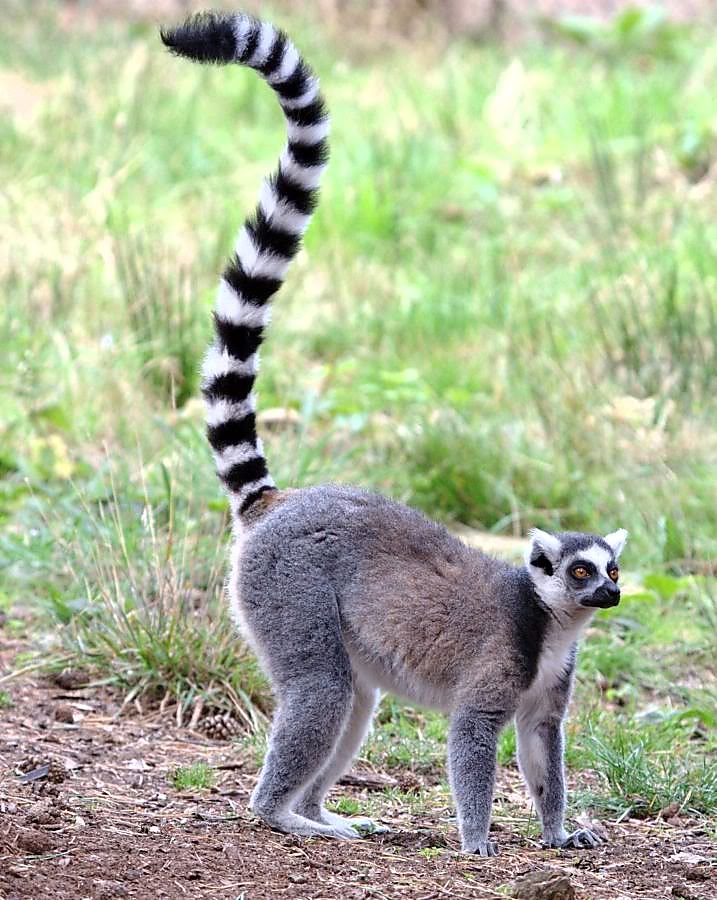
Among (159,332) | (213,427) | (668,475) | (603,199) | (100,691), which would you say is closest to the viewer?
(213,427)

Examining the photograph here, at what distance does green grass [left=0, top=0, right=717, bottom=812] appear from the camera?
17.0 ft

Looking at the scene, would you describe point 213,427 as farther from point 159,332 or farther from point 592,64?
point 592,64

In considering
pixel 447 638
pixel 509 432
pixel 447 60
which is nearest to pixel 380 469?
pixel 509 432

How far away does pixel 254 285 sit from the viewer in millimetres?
4297

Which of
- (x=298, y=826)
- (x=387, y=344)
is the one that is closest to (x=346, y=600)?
(x=298, y=826)

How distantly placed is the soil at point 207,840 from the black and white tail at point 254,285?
36.2 inches

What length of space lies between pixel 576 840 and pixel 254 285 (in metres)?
1.91

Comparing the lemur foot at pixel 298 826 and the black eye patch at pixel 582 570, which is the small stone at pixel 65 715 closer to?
the lemur foot at pixel 298 826

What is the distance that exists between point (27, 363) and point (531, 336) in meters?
3.05

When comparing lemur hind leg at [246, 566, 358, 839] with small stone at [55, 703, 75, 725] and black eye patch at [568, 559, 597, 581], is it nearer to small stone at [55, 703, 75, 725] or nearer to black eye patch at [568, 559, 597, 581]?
black eye patch at [568, 559, 597, 581]

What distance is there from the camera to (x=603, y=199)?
940cm

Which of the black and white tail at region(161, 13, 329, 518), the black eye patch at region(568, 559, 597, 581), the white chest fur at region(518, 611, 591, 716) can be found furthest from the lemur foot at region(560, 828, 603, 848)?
the black and white tail at region(161, 13, 329, 518)

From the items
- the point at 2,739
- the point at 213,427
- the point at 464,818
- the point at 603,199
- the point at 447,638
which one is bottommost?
the point at 2,739

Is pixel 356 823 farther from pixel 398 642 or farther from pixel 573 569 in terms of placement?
pixel 573 569
